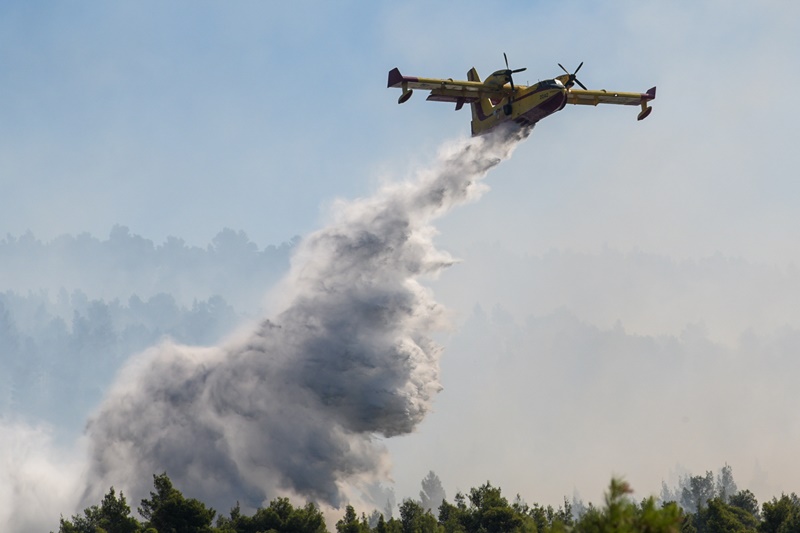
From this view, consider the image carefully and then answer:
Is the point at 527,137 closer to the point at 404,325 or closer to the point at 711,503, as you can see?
the point at 404,325

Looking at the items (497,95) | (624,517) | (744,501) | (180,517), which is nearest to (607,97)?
(497,95)

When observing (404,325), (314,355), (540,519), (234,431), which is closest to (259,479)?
(234,431)

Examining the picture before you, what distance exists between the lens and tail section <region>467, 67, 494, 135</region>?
6412 centimetres

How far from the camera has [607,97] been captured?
70.1m

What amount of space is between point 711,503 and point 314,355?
1098 inches

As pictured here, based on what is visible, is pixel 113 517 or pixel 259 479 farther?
pixel 259 479

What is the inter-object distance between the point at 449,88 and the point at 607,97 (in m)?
13.5

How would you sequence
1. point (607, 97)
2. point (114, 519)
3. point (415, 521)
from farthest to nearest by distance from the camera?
point (607, 97) < point (415, 521) < point (114, 519)

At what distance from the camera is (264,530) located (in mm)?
57125

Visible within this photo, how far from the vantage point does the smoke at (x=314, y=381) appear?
6109 centimetres

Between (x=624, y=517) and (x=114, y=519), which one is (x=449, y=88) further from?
(x=624, y=517)

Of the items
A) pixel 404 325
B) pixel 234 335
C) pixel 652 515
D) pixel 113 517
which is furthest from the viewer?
pixel 234 335

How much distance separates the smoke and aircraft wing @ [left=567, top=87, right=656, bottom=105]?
7840 millimetres

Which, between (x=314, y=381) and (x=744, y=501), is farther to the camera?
(x=744, y=501)
